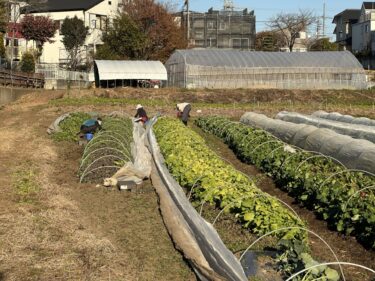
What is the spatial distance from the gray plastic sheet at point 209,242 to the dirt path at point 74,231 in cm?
38

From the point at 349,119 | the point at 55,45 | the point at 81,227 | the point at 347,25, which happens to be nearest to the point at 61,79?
the point at 55,45

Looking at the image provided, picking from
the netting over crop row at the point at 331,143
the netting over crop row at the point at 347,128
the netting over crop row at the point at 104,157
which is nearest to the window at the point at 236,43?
the netting over crop row at the point at 347,128

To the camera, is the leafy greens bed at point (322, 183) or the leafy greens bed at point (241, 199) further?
the leafy greens bed at point (322, 183)

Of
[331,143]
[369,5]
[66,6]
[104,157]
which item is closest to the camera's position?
[104,157]

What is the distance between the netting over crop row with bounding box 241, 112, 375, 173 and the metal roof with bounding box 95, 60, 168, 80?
68.6 ft

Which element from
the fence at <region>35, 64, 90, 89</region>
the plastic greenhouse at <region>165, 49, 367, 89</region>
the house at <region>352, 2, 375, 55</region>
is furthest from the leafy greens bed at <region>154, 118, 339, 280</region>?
the house at <region>352, 2, 375, 55</region>

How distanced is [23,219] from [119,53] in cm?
3886

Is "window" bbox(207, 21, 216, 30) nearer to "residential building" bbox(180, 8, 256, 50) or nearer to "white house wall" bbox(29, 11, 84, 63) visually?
"residential building" bbox(180, 8, 256, 50)

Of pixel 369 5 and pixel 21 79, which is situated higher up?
pixel 369 5

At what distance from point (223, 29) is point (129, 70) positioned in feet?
101

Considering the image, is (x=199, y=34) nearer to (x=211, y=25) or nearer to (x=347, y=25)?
(x=211, y=25)

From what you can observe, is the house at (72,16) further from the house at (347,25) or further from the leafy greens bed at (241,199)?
the leafy greens bed at (241,199)

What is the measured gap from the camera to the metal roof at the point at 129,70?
35969 millimetres

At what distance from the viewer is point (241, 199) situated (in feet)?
23.6
